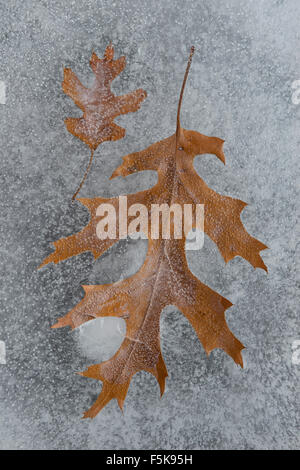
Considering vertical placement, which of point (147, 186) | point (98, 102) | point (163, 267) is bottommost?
point (163, 267)

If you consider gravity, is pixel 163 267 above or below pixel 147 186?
below

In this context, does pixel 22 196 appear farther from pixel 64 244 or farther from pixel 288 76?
pixel 288 76

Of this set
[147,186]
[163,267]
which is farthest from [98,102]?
[163,267]

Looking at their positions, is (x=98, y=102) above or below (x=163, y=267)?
above

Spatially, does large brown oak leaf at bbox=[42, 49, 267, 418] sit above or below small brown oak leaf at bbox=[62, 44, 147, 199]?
below

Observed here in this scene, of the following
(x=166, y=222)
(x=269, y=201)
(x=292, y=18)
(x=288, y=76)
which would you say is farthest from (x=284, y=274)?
(x=292, y=18)

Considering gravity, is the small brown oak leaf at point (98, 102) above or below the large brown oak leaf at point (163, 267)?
above

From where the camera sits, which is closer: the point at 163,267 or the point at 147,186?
the point at 163,267

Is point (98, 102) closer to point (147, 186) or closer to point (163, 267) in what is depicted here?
point (147, 186)
